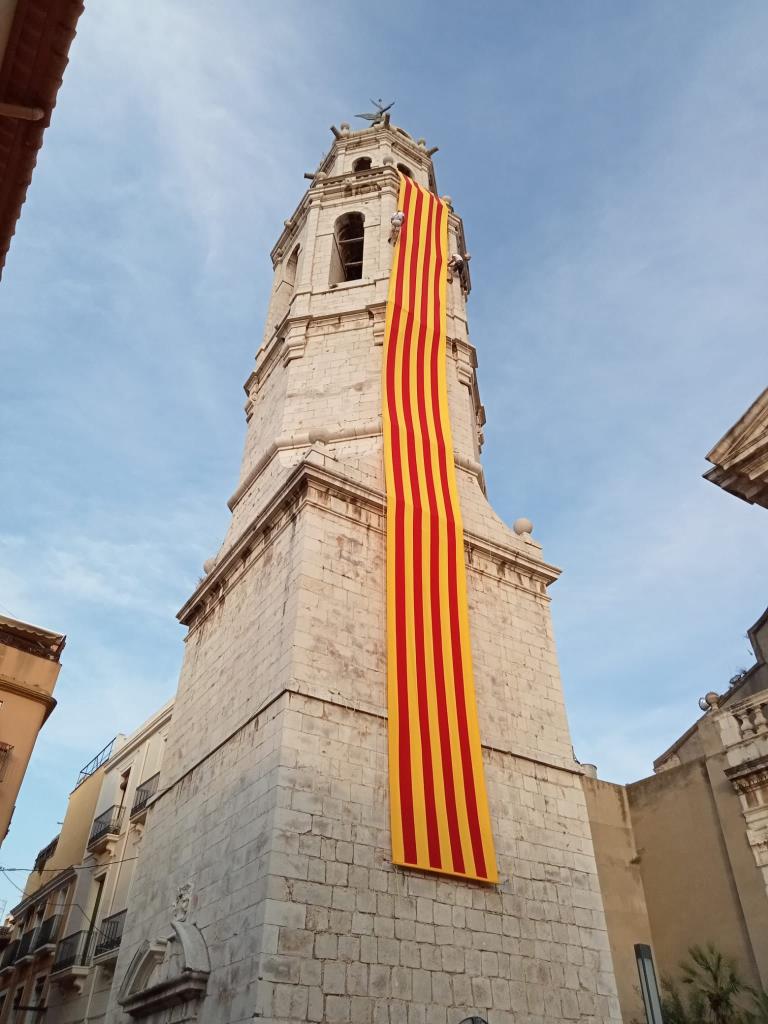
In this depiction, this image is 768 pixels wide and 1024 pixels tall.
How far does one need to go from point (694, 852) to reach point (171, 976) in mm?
9037

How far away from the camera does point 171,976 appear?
1002 cm

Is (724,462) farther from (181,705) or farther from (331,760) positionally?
(181,705)

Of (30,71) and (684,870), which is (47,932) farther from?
(30,71)

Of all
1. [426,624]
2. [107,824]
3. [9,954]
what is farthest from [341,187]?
[9,954]

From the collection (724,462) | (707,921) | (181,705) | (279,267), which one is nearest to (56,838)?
(181,705)

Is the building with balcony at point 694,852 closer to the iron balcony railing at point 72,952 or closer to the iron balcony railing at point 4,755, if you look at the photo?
the iron balcony railing at point 4,755

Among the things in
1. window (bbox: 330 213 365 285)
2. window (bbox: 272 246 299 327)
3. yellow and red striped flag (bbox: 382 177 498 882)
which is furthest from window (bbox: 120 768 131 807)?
window (bbox: 330 213 365 285)

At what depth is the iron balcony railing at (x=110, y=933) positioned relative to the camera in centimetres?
1633

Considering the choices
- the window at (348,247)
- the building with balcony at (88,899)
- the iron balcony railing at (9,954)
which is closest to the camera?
the building with balcony at (88,899)

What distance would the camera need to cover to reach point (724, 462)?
925 centimetres

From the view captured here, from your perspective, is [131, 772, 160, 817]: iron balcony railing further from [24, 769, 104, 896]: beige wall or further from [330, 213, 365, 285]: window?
[330, 213, 365, 285]: window

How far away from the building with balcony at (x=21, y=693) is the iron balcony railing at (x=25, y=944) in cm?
1204

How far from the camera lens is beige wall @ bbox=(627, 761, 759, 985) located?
13.1 meters

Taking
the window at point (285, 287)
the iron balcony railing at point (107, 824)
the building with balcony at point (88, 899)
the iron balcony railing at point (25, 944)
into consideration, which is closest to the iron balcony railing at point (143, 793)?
the building with balcony at point (88, 899)
